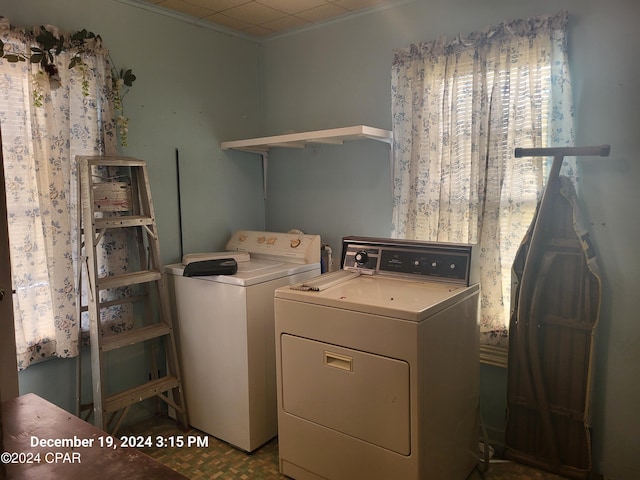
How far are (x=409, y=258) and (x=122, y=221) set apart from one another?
1513mm

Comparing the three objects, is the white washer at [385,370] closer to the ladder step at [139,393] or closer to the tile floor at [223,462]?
the tile floor at [223,462]

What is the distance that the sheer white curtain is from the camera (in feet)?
7.43

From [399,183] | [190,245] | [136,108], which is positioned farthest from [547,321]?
[136,108]

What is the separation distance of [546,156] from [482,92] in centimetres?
47

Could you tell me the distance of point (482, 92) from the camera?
7.93 ft

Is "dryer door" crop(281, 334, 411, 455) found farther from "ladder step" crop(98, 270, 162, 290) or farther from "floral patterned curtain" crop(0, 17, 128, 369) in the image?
"floral patterned curtain" crop(0, 17, 128, 369)

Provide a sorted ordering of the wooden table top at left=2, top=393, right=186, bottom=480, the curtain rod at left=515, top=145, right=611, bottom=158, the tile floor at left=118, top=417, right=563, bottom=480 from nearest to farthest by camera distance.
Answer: the wooden table top at left=2, top=393, right=186, bottom=480, the curtain rod at left=515, top=145, right=611, bottom=158, the tile floor at left=118, top=417, right=563, bottom=480

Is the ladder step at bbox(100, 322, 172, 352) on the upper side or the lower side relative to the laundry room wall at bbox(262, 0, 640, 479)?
lower

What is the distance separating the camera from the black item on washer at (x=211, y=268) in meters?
2.56

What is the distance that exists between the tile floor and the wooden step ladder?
19cm

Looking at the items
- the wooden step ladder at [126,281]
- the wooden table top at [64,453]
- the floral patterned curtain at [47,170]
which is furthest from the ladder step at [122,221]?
the wooden table top at [64,453]

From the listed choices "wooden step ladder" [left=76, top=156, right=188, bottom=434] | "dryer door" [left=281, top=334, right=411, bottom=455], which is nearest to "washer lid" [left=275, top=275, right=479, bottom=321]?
"dryer door" [left=281, top=334, right=411, bottom=455]

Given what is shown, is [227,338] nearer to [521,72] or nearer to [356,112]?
[356,112]

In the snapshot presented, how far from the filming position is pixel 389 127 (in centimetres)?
286
